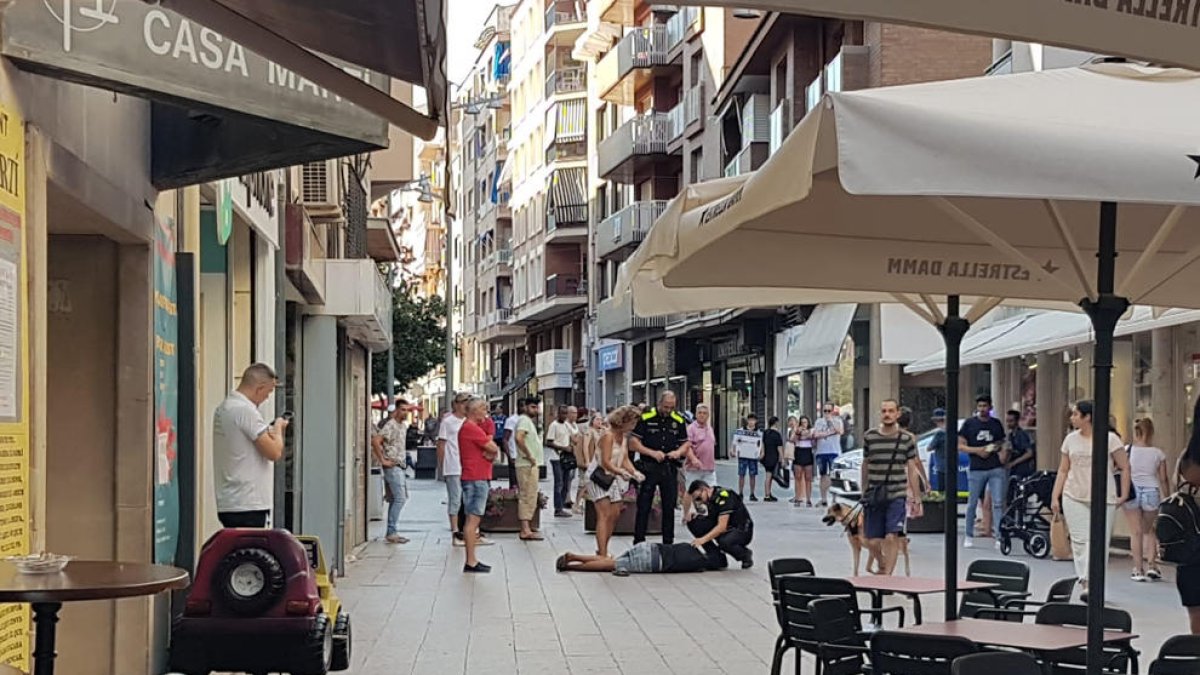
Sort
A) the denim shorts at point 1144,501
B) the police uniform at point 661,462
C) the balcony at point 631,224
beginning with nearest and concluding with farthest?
the denim shorts at point 1144,501 → the police uniform at point 661,462 → the balcony at point 631,224

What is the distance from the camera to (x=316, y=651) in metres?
8.59

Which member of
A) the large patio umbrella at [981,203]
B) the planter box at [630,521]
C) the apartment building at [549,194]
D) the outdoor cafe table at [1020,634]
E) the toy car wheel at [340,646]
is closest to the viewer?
the large patio umbrella at [981,203]

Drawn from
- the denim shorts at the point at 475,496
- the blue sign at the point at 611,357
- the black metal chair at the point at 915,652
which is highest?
the blue sign at the point at 611,357

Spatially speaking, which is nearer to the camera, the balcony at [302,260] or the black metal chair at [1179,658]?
the black metal chair at [1179,658]

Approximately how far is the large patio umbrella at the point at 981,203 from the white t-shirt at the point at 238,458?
2389 mm

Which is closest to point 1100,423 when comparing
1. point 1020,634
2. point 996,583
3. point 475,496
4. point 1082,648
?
point 1082,648

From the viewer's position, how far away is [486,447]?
18375mm

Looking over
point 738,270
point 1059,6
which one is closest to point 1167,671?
point 738,270

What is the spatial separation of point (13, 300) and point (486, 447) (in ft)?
40.6

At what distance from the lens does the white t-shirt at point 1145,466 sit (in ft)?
53.2

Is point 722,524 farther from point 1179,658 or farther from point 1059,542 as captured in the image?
point 1179,658

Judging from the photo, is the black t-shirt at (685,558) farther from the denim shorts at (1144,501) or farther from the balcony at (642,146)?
the balcony at (642,146)

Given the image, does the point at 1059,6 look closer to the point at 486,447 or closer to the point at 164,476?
the point at 164,476

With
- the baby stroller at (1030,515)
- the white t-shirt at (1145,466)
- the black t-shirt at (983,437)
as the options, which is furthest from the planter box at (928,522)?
the white t-shirt at (1145,466)
